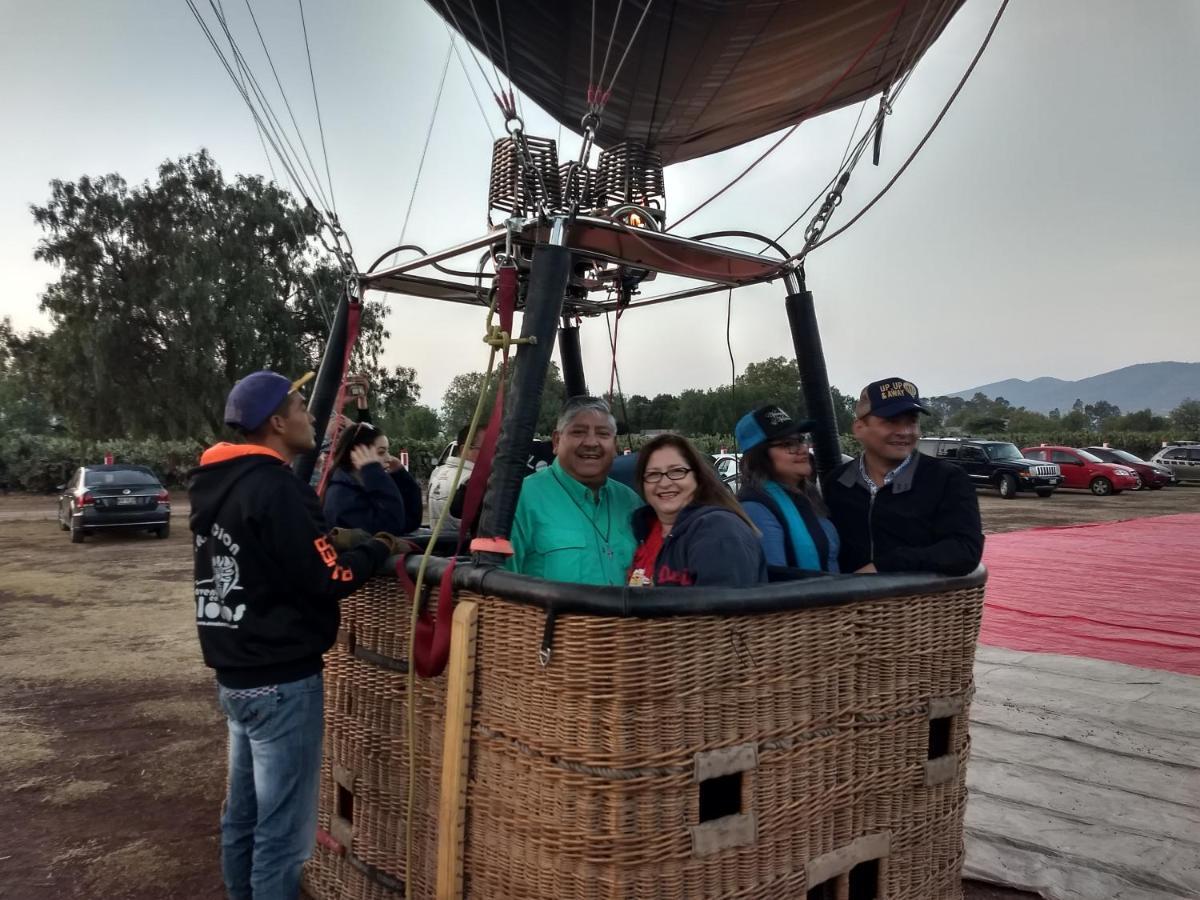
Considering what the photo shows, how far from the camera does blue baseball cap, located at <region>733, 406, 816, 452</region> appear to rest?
8.54 ft

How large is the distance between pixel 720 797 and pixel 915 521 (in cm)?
94

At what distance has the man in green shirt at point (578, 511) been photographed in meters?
2.36

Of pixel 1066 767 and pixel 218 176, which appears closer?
pixel 1066 767

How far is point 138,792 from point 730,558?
2788mm

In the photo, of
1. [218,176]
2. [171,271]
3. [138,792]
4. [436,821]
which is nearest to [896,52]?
[436,821]

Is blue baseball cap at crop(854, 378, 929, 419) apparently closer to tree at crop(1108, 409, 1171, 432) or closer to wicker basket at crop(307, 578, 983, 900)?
wicker basket at crop(307, 578, 983, 900)

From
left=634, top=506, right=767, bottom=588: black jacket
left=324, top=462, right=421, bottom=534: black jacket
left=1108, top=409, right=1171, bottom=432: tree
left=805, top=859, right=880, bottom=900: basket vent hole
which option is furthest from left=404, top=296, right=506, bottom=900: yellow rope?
left=1108, top=409, right=1171, bottom=432: tree

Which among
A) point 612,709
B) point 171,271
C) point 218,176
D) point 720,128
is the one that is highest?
point 218,176

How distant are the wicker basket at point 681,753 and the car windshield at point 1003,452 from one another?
2027 centimetres

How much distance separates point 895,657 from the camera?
2.09 metres

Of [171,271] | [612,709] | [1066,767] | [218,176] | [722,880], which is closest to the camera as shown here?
[612,709]

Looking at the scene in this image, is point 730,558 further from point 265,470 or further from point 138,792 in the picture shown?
point 138,792

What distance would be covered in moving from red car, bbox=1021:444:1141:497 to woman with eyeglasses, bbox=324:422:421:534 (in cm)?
2204

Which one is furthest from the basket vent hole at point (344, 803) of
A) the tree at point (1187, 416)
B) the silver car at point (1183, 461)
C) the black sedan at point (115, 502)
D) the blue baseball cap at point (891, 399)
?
the tree at point (1187, 416)
